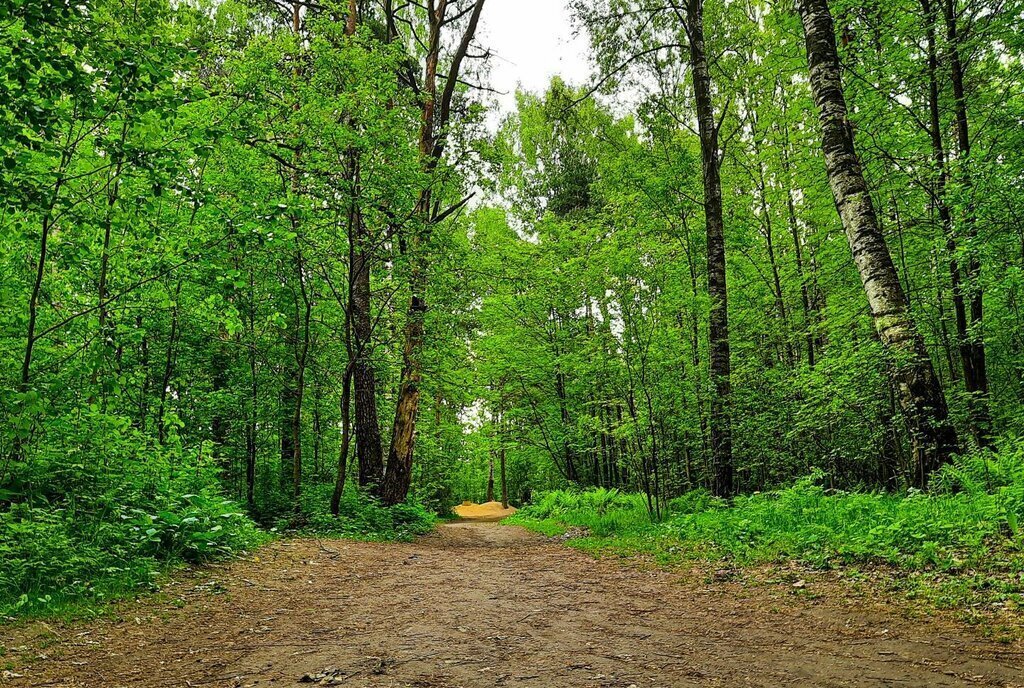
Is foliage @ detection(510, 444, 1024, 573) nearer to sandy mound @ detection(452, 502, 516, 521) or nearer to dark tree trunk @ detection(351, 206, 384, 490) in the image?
dark tree trunk @ detection(351, 206, 384, 490)

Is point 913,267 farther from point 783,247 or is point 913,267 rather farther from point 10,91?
point 10,91

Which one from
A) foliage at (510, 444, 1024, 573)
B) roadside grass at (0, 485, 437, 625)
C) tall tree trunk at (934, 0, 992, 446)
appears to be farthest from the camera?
tall tree trunk at (934, 0, 992, 446)

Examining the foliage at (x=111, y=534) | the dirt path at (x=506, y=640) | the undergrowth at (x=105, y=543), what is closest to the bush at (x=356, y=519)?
the foliage at (x=111, y=534)

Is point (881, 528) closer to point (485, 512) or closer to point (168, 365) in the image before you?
point (168, 365)

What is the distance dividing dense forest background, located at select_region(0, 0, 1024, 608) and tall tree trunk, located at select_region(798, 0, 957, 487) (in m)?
0.04

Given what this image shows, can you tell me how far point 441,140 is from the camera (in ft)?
42.2

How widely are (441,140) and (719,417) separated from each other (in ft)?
29.6

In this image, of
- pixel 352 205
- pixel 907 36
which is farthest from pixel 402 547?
pixel 907 36

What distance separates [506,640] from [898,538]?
398 centimetres

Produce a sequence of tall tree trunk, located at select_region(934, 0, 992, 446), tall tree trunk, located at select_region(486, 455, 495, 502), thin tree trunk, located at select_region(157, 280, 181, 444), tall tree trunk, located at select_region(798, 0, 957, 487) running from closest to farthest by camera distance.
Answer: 1. tall tree trunk, located at select_region(798, 0, 957, 487)
2. tall tree trunk, located at select_region(934, 0, 992, 446)
3. thin tree trunk, located at select_region(157, 280, 181, 444)
4. tall tree trunk, located at select_region(486, 455, 495, 502)

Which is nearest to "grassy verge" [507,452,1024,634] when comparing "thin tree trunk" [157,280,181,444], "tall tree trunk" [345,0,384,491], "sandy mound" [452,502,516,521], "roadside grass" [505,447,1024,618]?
"roadside grass" [505,447,1024,618]

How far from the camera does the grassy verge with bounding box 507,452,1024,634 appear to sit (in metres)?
4.04

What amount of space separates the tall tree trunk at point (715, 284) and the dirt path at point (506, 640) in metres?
5.03

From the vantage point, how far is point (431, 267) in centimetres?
1125
